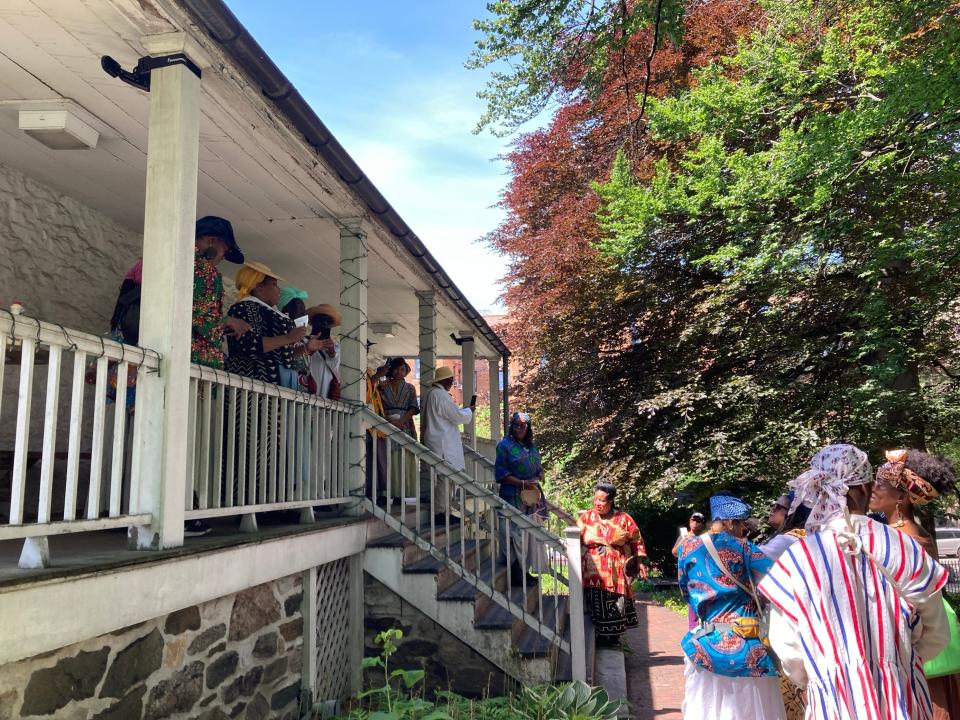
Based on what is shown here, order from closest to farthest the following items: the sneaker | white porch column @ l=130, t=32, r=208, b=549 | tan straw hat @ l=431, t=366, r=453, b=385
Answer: white porch column @ l=130, t=32, r=208, b=549
the sneaker
tan straw hat @ l=431, t=366, r=453, b=385

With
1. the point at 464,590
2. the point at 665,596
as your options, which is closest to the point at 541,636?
the point at 464,590

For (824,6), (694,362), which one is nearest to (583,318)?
(694,362)

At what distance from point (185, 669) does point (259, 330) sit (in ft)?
6.96

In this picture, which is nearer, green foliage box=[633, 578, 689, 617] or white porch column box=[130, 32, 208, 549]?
white porch column box=[130, 32, 208, 549]

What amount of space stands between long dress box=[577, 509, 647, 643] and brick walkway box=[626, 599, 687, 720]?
475mm

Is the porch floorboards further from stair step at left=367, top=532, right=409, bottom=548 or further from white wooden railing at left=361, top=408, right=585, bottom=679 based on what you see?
white wooden railing at left=361, top=408, right=585, bottom=679

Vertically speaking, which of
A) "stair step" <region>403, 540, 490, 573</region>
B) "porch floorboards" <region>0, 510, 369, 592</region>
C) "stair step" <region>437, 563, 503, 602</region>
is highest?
"porch floorboards" <region>0, 510, 369, 592</region>

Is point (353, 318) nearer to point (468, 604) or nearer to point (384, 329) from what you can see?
point (468, 604)

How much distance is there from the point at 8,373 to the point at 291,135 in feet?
8.82

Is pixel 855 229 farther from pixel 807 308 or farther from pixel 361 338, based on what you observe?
pixel 361 338

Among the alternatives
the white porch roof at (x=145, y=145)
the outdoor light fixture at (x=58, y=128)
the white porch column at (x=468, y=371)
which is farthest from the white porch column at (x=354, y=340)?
the white porch column at (x=468, y=371)

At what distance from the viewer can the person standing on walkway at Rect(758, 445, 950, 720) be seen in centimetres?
257

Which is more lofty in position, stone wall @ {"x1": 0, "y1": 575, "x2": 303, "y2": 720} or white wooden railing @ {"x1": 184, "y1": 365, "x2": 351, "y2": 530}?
white wooden railing @ {"x1": 184, "y1": 365, "x2": 351, "y2": 530}

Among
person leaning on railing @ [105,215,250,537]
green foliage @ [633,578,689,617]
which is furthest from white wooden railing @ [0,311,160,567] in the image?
green foliage @ [633,578,689,617]
